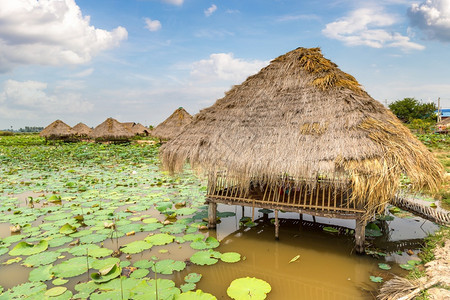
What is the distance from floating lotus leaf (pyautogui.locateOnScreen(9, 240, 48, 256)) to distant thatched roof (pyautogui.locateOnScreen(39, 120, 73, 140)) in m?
26.7

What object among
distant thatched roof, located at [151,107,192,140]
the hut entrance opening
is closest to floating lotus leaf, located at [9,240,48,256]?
the hut entrance opening

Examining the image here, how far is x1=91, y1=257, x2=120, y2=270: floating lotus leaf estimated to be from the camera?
4.31 metres

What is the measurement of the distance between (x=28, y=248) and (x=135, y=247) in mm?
1841

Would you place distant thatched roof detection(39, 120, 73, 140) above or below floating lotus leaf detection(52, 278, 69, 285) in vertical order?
above

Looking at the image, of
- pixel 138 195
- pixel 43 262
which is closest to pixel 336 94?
pixel 43 262

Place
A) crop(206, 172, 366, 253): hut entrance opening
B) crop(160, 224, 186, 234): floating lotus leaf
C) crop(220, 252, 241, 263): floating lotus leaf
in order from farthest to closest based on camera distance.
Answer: crop(160, 224, 186, 234): floating lotus leaf < crop(206, 172, 366, 253): hut entrance opening < crop(220, 252, 241, 263): floating lotus leaf

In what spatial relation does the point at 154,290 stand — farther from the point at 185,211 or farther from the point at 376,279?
the point at 185,211

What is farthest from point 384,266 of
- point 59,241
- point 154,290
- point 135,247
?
point 59,241

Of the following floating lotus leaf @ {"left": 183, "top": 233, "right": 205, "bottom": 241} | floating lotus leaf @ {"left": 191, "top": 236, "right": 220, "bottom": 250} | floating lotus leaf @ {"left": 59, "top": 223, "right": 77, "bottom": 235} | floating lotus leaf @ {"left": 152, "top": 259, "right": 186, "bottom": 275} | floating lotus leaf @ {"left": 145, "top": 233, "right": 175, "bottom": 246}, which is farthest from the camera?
floating lotus leaf @ {"left": 59, "top": 223, "right": 77, "bottom": 235}

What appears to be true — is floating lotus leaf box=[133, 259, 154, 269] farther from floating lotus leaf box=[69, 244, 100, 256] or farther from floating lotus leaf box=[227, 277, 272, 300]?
floating lotus leaf box=[227, 277, 272, 300]

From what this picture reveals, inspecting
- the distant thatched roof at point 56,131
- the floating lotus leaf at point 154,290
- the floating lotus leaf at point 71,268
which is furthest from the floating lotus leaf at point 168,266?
the distant thatched roof at point 56,131

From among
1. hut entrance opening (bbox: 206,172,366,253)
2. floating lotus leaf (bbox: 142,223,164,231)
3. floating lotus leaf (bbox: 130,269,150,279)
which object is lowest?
floating lotus leaf (bbox: 130,269,150,279)

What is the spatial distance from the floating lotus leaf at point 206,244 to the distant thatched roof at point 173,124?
55.0 feet

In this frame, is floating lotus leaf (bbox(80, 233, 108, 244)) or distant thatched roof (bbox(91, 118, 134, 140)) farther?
distant thatched roof (bbox(91, 118, 134, 140))
